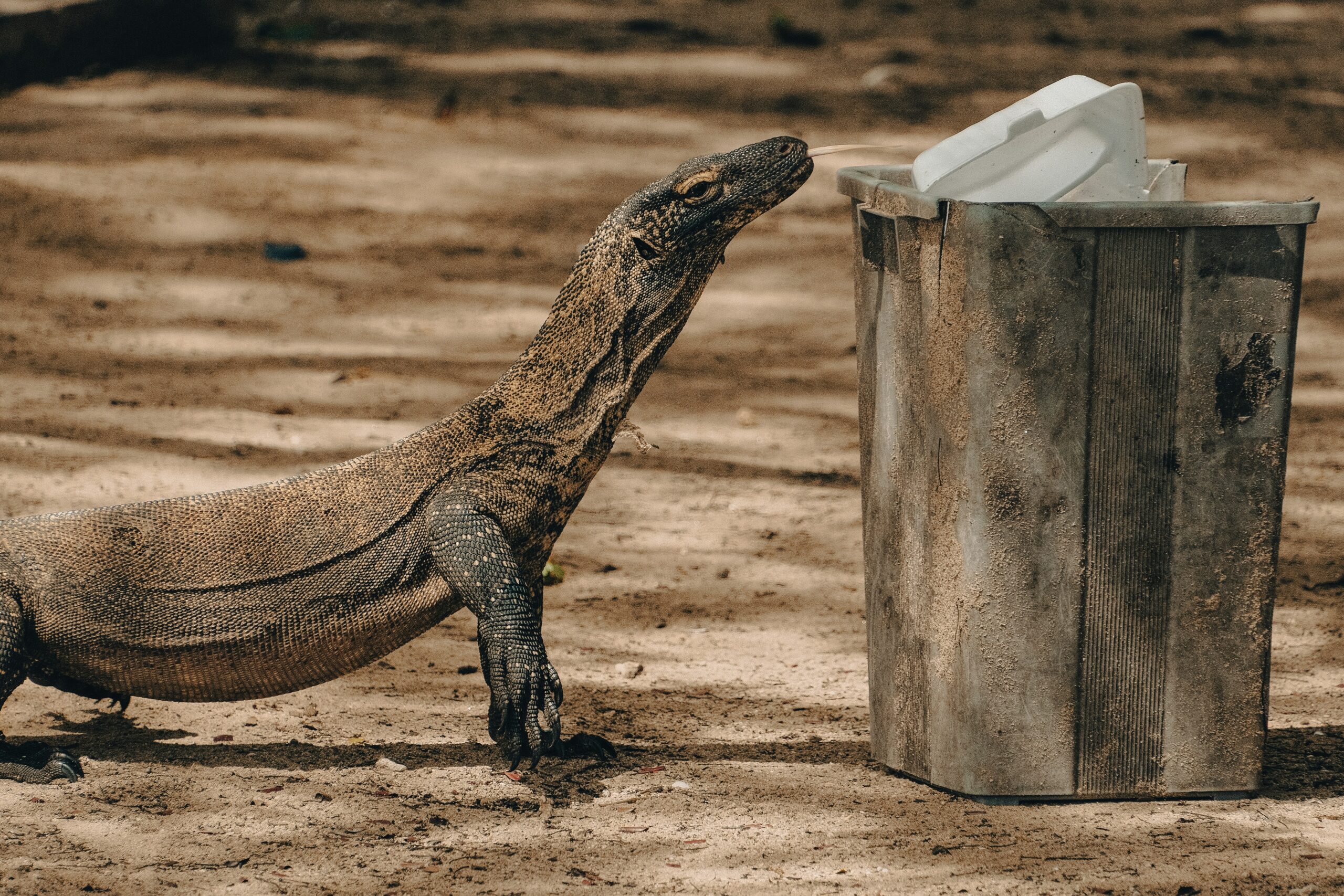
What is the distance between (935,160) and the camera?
142 inches

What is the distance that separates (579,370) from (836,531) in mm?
2237

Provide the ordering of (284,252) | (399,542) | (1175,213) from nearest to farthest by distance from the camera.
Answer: (1175,213)
(399,542)
(284,252)

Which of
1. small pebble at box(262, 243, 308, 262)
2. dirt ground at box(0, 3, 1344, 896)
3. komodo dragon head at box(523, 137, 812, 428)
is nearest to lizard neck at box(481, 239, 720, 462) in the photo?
komodo dragon head at box(523, 137, 812, 428)

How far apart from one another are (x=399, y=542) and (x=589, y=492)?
2554 mm

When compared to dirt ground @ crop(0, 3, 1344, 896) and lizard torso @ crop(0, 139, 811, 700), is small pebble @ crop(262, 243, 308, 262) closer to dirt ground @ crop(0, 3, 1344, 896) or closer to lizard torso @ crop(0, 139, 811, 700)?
dirt ground @ crop(0, 3, 1344, 896)

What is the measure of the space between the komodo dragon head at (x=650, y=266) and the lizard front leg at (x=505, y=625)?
1.45ft

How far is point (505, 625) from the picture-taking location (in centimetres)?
391

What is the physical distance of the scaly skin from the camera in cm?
394

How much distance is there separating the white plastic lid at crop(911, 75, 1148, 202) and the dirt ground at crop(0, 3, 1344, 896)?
4.97ft

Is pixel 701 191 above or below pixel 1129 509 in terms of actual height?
above

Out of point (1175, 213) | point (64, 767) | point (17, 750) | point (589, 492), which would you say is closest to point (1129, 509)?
point (1175, 213)

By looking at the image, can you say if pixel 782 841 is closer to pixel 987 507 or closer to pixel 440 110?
pixel 987 507

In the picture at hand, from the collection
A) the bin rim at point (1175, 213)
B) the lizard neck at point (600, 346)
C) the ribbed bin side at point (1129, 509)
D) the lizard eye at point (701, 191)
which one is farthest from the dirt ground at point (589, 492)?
the lizard eye at point (701, 191)

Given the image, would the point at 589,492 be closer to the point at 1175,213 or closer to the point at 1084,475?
the point at 1084,475
